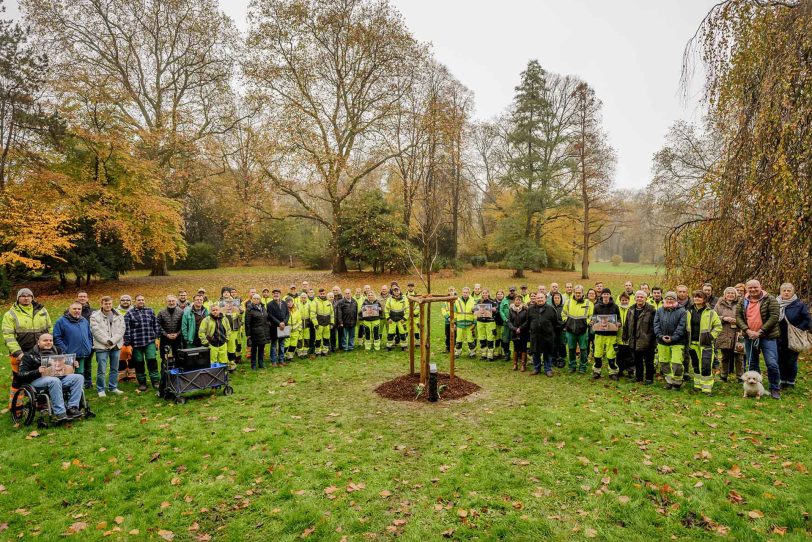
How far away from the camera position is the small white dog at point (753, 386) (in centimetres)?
754

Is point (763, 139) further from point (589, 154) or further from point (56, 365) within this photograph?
point (589, 154)

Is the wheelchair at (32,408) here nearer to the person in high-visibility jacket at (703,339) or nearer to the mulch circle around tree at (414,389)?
the mulch circle around tree at (414,389)

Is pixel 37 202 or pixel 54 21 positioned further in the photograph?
pixel 54 21

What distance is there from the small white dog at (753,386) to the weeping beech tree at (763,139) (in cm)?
248

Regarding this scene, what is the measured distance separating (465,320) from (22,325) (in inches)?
360

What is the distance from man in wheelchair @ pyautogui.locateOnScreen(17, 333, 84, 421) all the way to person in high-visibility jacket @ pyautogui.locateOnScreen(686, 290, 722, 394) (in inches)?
429

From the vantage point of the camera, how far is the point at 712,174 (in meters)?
9.53

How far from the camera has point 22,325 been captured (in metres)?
7.48

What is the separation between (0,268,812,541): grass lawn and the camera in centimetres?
433

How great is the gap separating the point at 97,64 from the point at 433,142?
22.5 meters

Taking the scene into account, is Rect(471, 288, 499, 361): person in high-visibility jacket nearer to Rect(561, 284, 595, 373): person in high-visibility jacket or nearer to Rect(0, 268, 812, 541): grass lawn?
Rect(561, 284, 595, 373): person in high-visibility jacket

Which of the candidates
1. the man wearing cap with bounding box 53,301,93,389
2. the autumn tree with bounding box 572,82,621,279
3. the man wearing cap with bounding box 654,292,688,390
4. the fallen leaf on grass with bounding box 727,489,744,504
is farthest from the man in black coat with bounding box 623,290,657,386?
the autumn tree with bounding box 572,82,621,279

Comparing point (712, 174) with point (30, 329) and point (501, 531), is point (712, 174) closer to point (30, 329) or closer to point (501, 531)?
point (501, 531)

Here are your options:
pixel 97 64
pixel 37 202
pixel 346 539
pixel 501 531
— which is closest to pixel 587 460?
pixel 501 531
